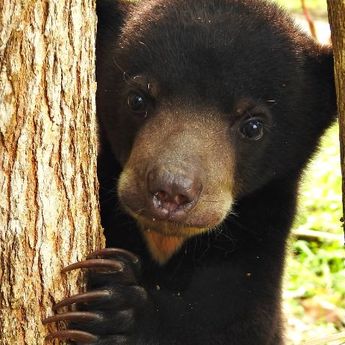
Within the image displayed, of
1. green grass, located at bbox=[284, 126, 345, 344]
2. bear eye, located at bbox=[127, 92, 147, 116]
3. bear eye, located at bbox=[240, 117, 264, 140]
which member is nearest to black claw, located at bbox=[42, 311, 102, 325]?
bear eye, located at bbox=[127, 92, 147, 116]

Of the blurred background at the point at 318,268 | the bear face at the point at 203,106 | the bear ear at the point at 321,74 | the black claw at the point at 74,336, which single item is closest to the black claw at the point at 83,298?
the black claw at the point at 74,336

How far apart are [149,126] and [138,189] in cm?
40

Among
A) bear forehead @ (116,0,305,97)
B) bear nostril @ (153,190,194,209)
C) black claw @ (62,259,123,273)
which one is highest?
bear forehead @ (116,0,305,97)

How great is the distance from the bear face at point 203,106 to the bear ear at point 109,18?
0.03m

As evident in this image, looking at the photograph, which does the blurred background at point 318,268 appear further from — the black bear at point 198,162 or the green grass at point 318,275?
the black bear at point 198,162

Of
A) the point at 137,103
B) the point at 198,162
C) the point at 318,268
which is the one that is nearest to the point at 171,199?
the point at 198,162

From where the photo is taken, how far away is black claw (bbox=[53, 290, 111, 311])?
3422mm

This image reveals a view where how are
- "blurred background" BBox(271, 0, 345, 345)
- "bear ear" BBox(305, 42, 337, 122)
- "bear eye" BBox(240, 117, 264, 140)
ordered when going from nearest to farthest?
"bear eye" BBox(240, 117, 264, 140) < "bear ear" BBox(305, 42, 337, 122) < "blurred background" BBox(271, 0, 345, 345)

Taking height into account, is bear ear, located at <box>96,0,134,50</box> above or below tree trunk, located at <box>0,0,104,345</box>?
above

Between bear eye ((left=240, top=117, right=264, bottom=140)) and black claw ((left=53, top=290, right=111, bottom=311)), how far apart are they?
122 cm

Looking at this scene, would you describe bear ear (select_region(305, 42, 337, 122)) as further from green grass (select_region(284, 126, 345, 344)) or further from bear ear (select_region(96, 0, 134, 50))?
green grass (select_region(284, 126, 345, 344))

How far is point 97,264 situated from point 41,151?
59cm

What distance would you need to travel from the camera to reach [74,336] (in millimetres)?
3504

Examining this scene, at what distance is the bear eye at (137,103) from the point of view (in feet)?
14.2
